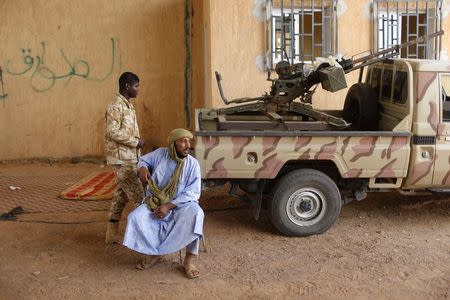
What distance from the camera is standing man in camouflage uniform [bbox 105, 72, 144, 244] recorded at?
5.17m

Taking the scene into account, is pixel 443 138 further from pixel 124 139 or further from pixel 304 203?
pixel 124 139

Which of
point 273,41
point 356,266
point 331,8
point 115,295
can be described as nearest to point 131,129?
point 115,295

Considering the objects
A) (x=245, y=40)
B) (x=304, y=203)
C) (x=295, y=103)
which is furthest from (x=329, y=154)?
(x=245, y=40)

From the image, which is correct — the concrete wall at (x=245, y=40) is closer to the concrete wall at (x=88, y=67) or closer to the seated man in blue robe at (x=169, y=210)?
the concrete wall at (x=88, y=67)

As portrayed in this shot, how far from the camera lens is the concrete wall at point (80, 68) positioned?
914 centimetres

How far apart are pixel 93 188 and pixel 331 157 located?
11.6ft

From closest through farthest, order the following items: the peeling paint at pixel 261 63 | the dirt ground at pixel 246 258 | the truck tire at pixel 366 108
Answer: the dirt ground at pixel 246 258 → the truck tire at pixel 366 108 → the peeling paint at pixel 261 63

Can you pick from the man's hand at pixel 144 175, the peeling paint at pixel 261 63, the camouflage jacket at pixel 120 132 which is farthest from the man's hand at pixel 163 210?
the peeling paint at pixel 261 63

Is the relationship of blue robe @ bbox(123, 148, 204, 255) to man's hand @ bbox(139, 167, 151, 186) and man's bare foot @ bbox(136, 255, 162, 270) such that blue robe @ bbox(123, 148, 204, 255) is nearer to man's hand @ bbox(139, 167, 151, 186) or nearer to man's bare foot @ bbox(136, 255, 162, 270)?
man's hand @ bbox(139, 167, 151, 186)

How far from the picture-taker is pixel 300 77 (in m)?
6.03

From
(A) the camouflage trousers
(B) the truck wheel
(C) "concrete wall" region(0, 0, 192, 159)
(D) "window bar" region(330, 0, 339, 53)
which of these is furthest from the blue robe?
(C) "concrete wall" region(0, 0, 192, 159)

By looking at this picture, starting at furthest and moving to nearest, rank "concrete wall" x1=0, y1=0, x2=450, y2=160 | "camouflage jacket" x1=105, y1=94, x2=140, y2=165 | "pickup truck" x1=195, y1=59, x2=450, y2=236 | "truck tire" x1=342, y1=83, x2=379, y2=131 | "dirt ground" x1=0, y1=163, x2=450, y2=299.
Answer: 1. "concrete wall" x1=0, y1=0, x2=450, y2=160
2. "truck tire" x1=342, y1=83, x2=379, y2=131
3. "pickup truck" x1=195, y1=59, x2=450, y2=236
4. "camouflage jacket" x1=105, y1=94, x2=140, y2=165
5. "dirt ground" x1=0, y1=163, x2=450, y2=299

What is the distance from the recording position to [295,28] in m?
8.12

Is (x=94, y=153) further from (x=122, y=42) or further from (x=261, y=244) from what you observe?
(x=261, y=244)
